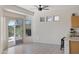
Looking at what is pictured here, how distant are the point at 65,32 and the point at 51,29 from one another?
42.4 inches

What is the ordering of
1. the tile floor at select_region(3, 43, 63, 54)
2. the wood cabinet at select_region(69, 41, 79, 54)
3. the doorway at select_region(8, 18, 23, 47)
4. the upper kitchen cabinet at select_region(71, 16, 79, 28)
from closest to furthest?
the wood cabinet at select_region(69, 41, 79, 54) < the tile floor at select_region(3, 43, 63, 54) < the upper kitchen cabinet at select_region(71, 16, 79, 28) < the doorway at select_region(8, 18, 23, 47)

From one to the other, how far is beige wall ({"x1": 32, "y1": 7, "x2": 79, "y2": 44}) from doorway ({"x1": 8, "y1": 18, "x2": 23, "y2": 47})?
0.98 metres

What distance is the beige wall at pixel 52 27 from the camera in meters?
9.38

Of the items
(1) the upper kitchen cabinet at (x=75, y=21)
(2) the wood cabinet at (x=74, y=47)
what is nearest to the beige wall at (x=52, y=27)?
(1) the upper kitchen cabinet at (x=75, y=21)

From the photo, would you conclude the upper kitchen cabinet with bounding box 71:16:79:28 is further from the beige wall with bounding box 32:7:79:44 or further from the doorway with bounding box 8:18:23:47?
the doorway with bounding box 8:18:23:47

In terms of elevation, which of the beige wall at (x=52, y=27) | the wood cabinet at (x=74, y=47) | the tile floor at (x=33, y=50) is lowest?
the tile floor at (x=33, y=50)

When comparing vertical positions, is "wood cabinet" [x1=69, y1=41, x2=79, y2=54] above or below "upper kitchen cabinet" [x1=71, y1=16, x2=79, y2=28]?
below

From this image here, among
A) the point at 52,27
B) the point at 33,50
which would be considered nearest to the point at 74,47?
the point at 33,50

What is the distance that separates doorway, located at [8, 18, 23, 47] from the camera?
9.19 m

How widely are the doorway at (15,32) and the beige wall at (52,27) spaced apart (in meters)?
0.98

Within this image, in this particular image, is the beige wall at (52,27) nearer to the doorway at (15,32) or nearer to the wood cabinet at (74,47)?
the doorway at (15,32)

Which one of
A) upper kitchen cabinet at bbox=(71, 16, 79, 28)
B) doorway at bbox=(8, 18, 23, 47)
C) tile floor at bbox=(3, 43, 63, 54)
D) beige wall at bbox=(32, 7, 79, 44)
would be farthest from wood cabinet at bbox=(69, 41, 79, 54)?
doorway at bbox=(8, 18, 23, 47)

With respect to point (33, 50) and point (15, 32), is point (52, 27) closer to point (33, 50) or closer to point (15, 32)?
point (15, 32)
